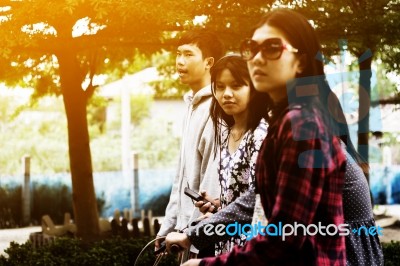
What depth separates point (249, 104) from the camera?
2643 mm

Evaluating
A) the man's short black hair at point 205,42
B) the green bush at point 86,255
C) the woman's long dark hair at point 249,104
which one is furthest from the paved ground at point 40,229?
the woman's long dark hair at point 249,104

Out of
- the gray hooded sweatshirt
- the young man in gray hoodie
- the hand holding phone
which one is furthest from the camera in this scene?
the young man in gray hoodie

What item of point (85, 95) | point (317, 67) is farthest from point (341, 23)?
point (317, 67)

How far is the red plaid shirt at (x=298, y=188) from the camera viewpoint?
1.59 metres

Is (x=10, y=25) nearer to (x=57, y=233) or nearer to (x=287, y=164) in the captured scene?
(x=57, y=233)

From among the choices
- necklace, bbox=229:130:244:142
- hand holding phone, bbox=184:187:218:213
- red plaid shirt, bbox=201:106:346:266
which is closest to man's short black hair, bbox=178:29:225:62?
necklace, bbox=229:130:244:142

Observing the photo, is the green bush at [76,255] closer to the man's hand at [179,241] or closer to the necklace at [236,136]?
the necklace at [236,136]

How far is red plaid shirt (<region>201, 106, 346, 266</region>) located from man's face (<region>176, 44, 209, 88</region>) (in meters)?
2.14

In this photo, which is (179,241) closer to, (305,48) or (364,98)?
(305,48)

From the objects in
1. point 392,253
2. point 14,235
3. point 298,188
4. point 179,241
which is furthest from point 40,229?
point 298,188

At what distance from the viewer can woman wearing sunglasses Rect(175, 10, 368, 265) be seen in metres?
1.60

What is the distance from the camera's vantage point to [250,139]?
269 centimetres

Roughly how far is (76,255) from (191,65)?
274 cm

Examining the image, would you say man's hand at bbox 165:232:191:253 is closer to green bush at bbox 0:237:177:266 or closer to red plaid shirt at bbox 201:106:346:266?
red plaid shirt at bbox 201:106:346:266
